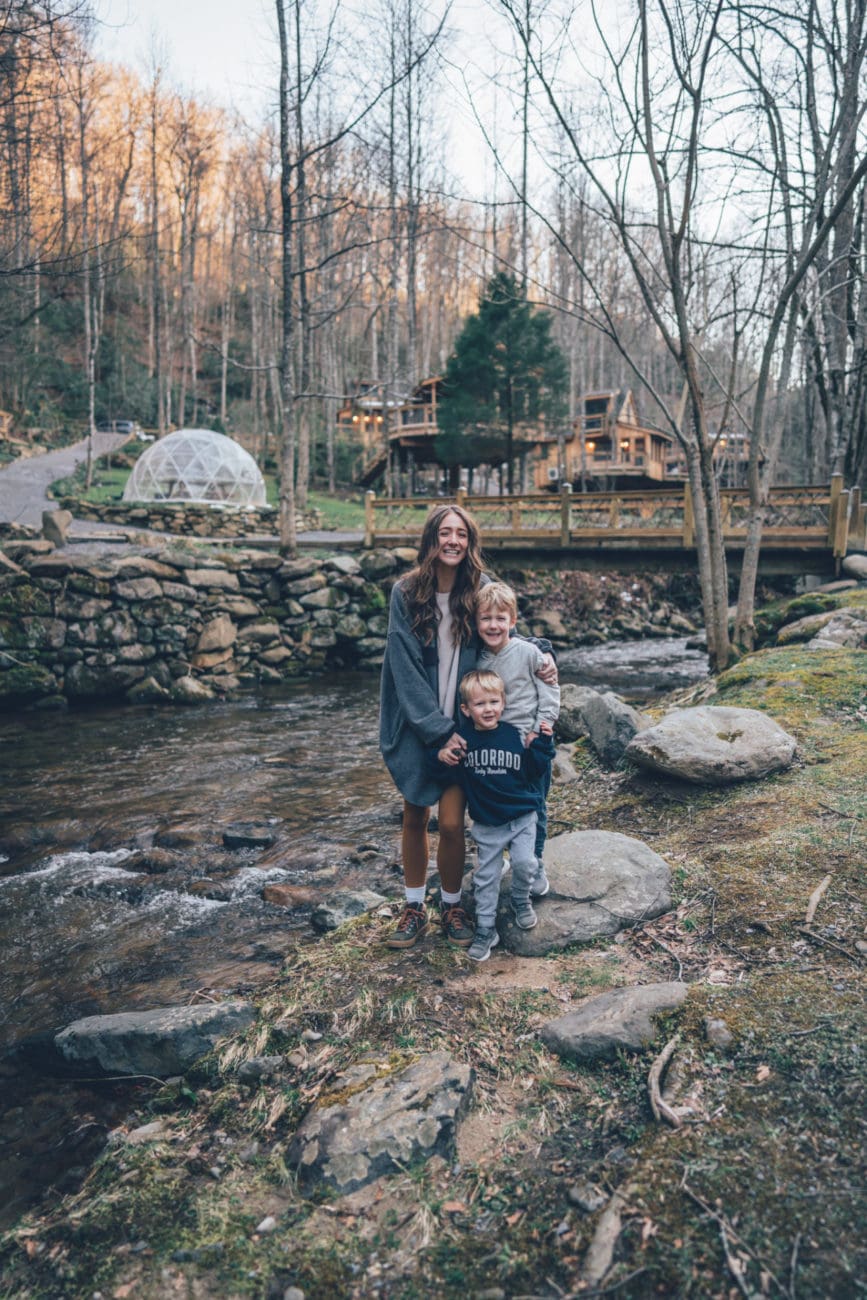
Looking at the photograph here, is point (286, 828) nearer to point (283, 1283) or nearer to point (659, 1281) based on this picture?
point (283, 1283)

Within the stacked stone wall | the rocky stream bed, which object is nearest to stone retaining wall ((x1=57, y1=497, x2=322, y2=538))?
the stacked stone wall

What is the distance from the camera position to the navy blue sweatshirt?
10.3 feet

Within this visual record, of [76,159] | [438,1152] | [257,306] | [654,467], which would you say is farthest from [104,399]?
[438,1152]

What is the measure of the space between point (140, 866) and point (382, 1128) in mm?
3601

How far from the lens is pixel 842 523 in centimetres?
1221

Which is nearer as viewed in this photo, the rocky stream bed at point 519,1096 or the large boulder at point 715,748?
the rocky stream bed at point 519,1096

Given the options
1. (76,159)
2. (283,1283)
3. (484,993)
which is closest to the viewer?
(283,1283)

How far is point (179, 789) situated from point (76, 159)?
1093 inches

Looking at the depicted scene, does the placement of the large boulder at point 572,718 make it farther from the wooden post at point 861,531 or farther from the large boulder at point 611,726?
the wooden post at point 861,531

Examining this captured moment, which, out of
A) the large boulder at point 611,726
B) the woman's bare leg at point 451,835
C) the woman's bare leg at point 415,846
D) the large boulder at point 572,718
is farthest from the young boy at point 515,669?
the large boulder at point 572,718

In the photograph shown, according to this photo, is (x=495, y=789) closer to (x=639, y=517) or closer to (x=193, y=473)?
(x=639, y=517)

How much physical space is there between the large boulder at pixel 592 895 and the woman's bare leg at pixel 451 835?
0.81 ft

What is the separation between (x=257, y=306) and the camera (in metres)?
35.2

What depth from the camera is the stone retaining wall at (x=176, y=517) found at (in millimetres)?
22375
